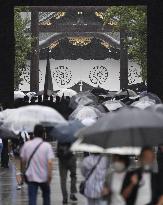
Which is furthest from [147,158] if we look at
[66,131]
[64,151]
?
[64,151]

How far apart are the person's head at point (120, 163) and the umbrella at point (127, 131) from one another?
0.35m

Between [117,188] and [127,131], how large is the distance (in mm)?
972

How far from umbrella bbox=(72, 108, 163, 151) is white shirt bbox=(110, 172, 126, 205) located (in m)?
0.56

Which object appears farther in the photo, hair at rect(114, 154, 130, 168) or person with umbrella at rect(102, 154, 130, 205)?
hair at rect(114, 154, 130, 168)

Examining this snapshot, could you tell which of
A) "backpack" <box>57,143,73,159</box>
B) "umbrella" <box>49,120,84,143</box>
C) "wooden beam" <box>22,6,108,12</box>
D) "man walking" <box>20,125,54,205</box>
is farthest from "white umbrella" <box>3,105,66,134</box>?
"wooden beam" <box>22,6,108,12</box>

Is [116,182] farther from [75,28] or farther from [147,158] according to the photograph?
[75,28]

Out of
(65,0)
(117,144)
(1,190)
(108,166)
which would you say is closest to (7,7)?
(65,0)

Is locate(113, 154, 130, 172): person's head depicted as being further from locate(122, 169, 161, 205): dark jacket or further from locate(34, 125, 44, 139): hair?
locate(34, 125, 44, 139): hair

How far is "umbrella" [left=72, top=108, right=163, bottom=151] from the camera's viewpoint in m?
11.8

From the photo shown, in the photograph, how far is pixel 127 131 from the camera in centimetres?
1209

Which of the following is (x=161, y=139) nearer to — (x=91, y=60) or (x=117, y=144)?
(x=117, y=144)

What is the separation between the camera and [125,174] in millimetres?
11359

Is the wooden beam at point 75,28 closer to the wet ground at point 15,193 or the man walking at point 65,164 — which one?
the wet ground at point 15,193

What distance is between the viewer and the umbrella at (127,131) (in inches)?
466
